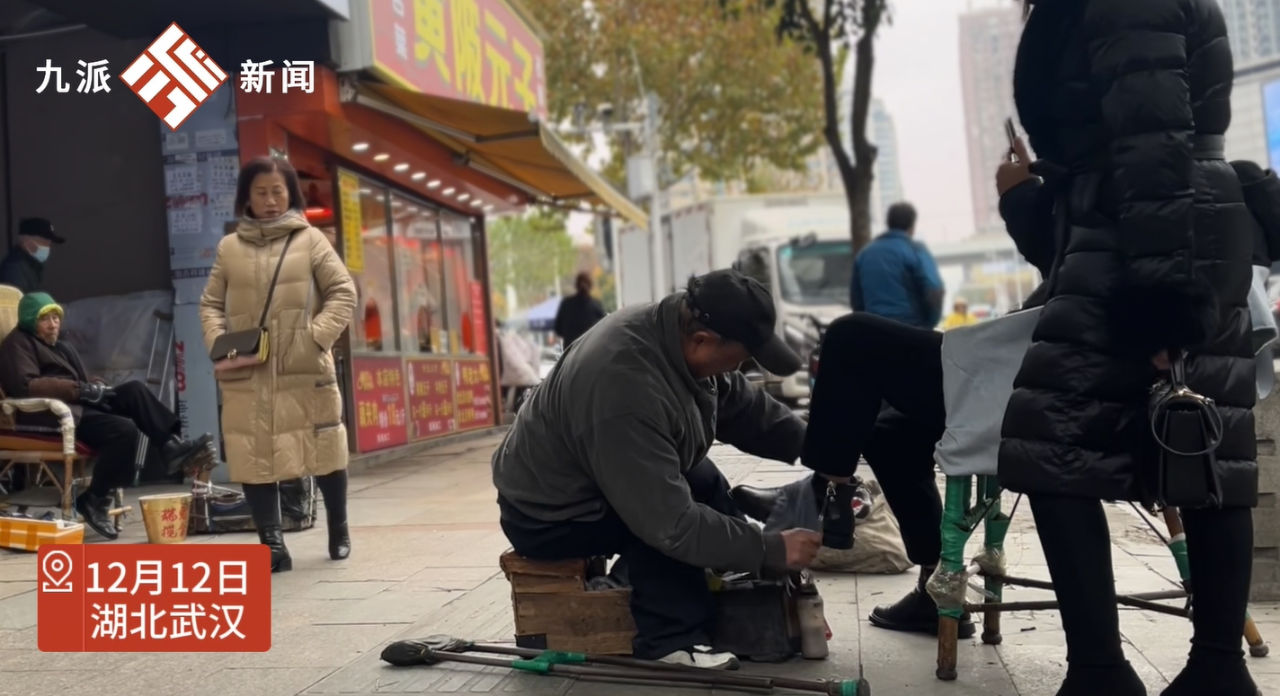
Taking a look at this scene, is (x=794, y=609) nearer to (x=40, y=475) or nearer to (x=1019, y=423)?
(x=1019, y=423)

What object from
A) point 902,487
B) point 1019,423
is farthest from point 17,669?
point 1019,423

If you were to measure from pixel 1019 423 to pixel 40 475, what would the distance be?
5.94 m

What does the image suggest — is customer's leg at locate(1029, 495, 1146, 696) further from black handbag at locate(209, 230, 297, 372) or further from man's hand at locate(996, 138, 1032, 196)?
black handbag at locate(209, 230, 297, 372)

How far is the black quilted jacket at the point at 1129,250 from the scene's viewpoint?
279cm

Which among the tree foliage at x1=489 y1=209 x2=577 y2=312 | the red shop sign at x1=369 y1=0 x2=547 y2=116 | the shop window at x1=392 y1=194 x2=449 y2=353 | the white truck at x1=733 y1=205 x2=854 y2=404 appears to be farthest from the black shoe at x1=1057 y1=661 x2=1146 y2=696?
the tree foliage at x1=489 y1=209 x2=577 y2=312

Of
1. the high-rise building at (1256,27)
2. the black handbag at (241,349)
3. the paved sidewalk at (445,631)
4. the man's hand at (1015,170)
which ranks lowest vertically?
the paved sidewalk at (445,631)

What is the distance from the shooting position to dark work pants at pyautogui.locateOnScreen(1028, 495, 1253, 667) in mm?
2988

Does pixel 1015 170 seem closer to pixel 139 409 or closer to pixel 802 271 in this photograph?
pixel 139 409

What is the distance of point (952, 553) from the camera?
3.49m

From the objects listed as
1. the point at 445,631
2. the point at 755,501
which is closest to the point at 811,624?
the point at 755,501

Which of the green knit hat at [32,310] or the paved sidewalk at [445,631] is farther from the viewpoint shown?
the green knit hat at [32,310]

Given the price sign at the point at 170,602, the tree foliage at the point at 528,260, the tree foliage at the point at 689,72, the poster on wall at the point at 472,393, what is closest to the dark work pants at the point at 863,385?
the price sign at the point at 170,602

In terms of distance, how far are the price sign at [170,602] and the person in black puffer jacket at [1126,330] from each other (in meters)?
2.48

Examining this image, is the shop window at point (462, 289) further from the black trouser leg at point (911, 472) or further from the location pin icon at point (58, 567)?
the black trouser leg at point (911, 472)
